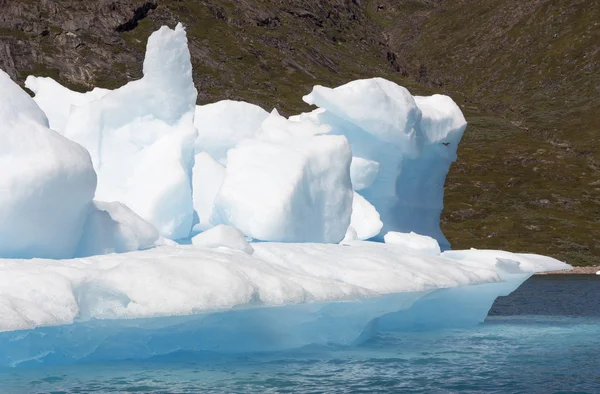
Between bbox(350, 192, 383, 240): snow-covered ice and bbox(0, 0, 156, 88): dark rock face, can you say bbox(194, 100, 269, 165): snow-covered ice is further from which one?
bbox(0, 0, 156, 88): dark rock face

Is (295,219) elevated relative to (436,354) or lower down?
elevated

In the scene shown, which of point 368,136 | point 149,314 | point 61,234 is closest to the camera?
point 149,314

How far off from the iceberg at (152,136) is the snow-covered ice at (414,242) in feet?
33.5

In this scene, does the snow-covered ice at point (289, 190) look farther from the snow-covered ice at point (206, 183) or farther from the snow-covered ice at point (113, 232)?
the snow-covered ice at point (113, 232)

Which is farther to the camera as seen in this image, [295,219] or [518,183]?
[518,183]

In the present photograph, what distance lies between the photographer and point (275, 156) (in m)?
31.2

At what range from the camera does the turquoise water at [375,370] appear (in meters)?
18.4

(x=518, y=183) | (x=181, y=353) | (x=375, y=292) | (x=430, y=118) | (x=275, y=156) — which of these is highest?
(x=518, y=183)

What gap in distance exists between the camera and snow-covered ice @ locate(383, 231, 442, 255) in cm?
3691

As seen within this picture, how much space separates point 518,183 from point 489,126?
3603 cm

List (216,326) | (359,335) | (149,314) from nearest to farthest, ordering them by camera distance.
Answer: (149,314)
(216,326)
(359,335)

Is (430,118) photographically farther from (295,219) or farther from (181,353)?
(181,353)

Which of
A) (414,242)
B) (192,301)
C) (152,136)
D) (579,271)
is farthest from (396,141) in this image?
(579,271)

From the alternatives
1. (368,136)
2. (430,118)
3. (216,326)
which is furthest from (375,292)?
(430,118)
